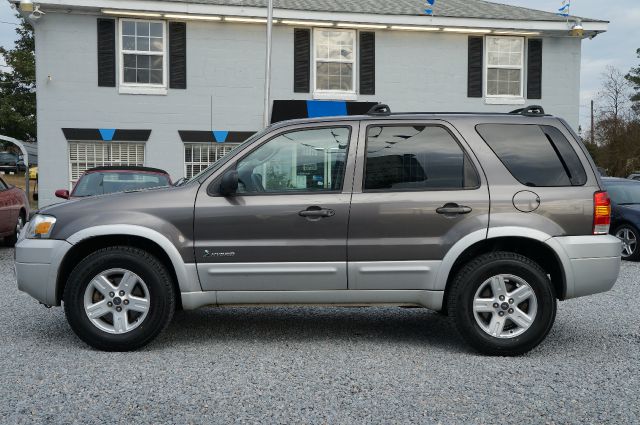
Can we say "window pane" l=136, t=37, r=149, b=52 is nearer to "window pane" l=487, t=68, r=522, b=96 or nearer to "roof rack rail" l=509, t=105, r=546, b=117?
"window pane" l=487, t=68, r=522, b=96

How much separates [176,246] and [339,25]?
13.4 m

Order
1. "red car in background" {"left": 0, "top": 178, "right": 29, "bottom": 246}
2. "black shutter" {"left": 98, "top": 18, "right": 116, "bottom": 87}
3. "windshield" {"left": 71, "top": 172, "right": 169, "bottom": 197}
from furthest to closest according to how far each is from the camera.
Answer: "black shutter" {"left": 98, "top": 18, "right": 116, "bottom": 87}, "red car in background" {"left": 0, "top": 178, "right": 29, "bottom": 246}, "windshield" {"left": 71, "top": 172, "right": 169, "bottom": 197}

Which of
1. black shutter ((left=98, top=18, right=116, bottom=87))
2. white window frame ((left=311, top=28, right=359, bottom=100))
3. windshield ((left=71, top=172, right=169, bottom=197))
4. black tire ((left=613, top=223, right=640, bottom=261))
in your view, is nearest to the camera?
windshield ((left=71, top=172, right=169, bottom=197))

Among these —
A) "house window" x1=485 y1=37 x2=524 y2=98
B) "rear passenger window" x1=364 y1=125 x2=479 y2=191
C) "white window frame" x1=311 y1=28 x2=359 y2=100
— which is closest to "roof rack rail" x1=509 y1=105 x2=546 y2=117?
"rear passenger window" x1=364 y1=125 x2=479 y2=191

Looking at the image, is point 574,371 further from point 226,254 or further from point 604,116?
point 604,116

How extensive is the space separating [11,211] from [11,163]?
36750 millimetres

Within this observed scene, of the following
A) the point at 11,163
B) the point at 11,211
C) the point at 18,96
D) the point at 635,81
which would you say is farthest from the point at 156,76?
the point at 635,81

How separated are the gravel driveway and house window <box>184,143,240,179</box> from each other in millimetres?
10893

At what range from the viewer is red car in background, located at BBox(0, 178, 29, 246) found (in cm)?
1173

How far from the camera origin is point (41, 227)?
5309 millimetres

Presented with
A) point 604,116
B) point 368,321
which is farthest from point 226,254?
point 604,116

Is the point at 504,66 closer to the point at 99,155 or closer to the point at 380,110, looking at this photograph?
the point at 99,155

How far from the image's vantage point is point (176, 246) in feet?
17.0

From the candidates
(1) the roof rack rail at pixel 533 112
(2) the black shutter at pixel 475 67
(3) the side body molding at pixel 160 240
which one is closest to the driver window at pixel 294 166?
(3) the side body molding at pixel 160 240
